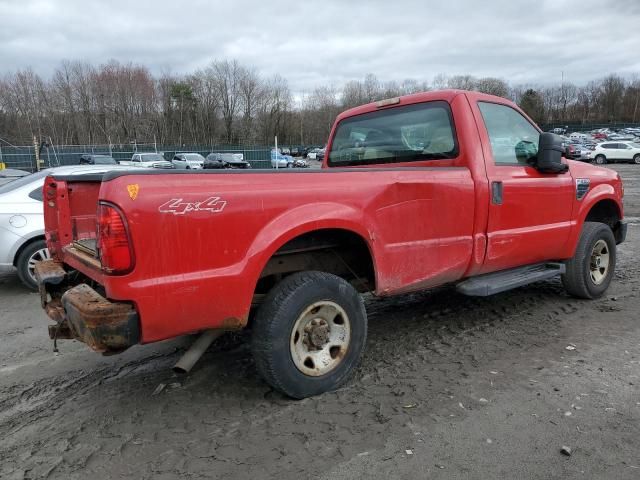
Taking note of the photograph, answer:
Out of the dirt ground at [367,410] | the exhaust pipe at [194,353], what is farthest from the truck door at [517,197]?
the exhaust pipe at [194,353]

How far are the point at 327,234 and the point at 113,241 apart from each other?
57.7 inches

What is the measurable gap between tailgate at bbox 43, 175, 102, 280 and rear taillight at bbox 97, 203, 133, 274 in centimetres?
97

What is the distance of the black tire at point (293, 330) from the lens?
2984 mm

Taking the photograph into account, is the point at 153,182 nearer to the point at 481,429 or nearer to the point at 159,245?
the point at 159,245

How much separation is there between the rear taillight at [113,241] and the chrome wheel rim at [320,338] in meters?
1.10

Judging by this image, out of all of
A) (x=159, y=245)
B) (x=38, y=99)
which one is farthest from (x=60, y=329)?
(x=38, y=99)

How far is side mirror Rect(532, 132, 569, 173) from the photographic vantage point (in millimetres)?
4363

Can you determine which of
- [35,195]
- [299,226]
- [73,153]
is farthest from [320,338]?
[73,153]

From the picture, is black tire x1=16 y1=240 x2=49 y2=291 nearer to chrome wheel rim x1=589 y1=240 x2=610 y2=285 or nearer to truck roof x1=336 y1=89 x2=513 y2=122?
truck roof x1=336 y1=89 x2=513 y2=122

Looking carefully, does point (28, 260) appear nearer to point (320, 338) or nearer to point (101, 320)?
point (101, 320)

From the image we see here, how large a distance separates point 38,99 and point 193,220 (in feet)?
257

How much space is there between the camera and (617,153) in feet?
117

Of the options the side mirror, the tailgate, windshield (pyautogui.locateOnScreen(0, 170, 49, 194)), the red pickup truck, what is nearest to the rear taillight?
the red pickup truck

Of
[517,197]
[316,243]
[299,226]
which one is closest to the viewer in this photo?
[299,226]
